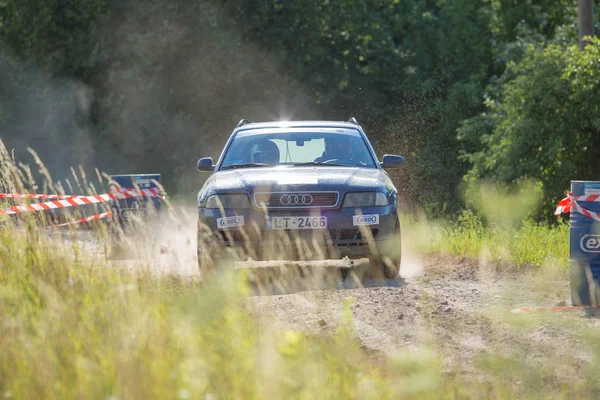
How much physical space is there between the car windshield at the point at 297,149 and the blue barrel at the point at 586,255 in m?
3.11

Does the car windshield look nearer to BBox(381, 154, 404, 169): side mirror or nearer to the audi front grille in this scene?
BBox(381, 154, 404, 169): side mirror

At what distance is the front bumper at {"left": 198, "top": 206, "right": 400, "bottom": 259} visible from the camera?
32.5 ft

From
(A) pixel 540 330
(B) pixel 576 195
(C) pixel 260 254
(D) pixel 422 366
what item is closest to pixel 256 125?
(C) pixel 260 254

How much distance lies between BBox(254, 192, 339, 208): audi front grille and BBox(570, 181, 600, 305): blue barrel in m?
2.39

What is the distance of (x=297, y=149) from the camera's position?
11688 mm

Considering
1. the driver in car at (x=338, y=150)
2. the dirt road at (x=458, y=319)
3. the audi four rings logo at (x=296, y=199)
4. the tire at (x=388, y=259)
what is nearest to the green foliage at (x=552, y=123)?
the driver in car at (x=338, y=150)

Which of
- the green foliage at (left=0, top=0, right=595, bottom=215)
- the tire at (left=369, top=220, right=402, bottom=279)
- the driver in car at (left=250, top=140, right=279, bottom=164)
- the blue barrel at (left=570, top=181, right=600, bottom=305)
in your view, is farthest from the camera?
the green foliage at (left=0, top=0, right=595, bottom=215)

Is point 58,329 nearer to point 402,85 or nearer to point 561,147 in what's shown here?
point 561,147

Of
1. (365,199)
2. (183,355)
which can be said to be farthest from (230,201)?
(183,355)

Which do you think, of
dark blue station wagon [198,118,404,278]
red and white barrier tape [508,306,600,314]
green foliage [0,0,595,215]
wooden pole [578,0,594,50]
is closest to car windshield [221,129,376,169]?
dark blue station wagon [198,118,404,278]

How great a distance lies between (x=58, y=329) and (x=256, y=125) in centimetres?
728

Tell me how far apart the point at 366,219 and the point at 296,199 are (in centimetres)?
71

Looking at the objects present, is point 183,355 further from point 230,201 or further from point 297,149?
point 297,149

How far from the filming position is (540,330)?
7383 millimetres
